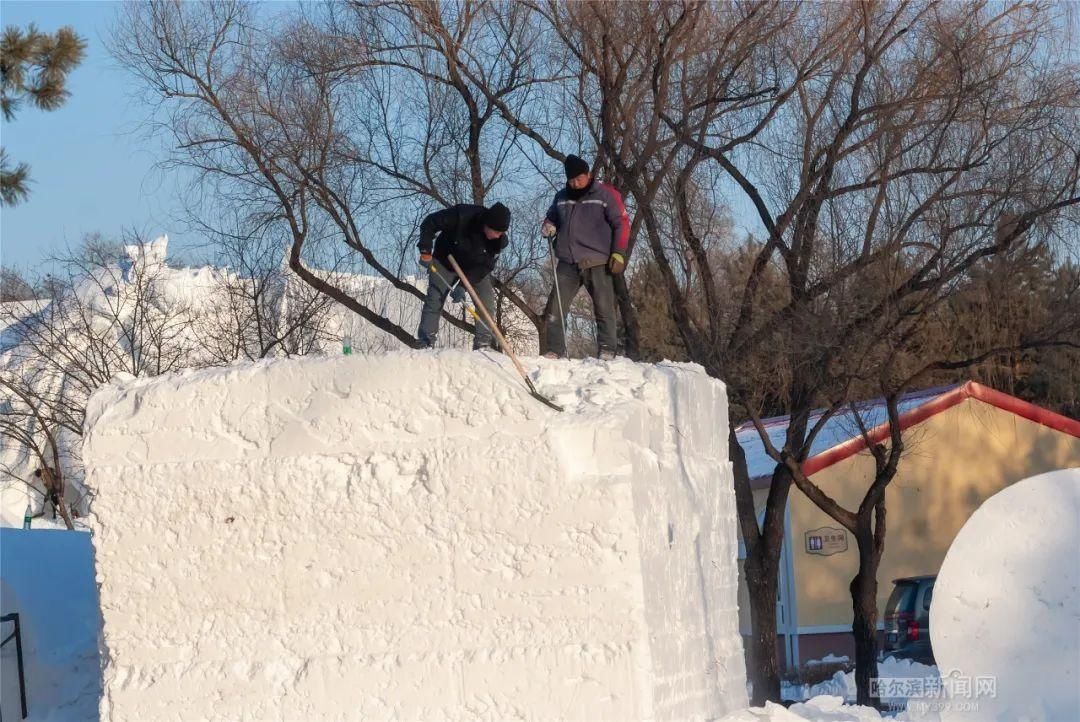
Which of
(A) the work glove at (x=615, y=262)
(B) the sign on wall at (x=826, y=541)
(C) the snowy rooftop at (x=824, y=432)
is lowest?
(B) the sign on wall at (x=826, y=541)

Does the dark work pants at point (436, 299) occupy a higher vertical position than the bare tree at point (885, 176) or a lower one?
lower

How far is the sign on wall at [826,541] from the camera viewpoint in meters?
21.4

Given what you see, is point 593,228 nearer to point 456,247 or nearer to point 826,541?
point 456,247

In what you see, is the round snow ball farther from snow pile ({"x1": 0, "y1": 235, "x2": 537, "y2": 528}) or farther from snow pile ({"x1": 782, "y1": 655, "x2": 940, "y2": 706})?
snow pile ({"x1": 0, "y1": 235, "x2": 537, "y2": 528})

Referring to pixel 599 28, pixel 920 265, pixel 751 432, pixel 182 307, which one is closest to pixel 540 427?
pixel 599 28

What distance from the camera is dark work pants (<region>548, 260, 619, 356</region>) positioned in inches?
352

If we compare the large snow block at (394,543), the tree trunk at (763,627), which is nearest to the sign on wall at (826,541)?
the tree trunk at (763,627)

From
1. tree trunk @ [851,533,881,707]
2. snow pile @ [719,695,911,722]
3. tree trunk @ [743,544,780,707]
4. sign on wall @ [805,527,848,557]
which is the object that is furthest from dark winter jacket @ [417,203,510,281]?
sign on wall @ [805,527,848,557]

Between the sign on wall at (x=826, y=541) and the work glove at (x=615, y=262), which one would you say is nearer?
the work glove at (x=615, y=262)

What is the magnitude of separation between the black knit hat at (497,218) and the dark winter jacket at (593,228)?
0.50m

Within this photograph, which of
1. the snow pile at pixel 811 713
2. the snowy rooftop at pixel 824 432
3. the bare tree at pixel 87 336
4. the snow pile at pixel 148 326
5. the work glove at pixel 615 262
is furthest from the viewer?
the bare tree at pixel 87 336

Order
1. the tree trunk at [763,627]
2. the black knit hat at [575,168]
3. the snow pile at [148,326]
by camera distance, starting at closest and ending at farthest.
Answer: the black knit hat at [575,168] < the tree trunk at [763,627] < the snow pile at [148,326]

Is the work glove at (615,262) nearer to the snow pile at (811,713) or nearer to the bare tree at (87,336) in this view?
the snow pile at (811,713)

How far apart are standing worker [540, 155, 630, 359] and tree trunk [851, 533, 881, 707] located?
7.67 m
